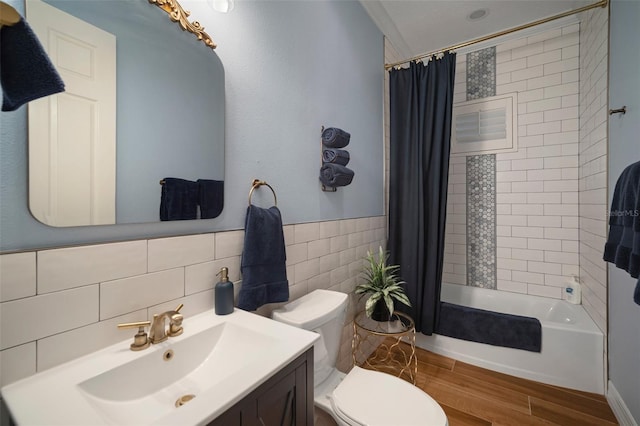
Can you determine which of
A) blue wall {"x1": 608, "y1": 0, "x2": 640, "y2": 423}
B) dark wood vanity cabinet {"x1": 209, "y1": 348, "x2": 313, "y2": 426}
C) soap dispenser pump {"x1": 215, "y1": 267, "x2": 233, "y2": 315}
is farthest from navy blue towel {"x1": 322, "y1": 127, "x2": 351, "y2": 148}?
blue wall {"x1": 608, "y1": 0, "x2": 640, "y2": 423}

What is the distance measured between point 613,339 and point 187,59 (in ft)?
9.07

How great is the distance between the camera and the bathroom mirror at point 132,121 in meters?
0.67

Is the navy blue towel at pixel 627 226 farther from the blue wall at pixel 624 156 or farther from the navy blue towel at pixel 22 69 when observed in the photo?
the navy blue towel at pixel 22 69

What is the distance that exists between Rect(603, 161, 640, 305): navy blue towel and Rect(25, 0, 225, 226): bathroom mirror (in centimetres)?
161

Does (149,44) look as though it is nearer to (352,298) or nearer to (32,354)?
(32,354)

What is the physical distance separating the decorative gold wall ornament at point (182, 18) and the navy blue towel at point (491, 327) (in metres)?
2.38

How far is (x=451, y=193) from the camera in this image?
285 cm

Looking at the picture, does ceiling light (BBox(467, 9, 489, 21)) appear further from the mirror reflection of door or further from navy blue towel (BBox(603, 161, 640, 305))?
the mirror reflection of door

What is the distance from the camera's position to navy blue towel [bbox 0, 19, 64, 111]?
510 mm

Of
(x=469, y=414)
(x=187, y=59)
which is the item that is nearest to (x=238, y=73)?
(x=187, y=59)

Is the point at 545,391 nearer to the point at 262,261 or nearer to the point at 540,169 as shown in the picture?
the point at 540,169

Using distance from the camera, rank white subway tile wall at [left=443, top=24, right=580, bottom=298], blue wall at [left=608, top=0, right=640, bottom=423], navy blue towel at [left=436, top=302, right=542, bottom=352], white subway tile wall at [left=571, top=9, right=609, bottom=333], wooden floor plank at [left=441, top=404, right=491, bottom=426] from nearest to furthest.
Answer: blue wall at [left=608, top=0, right=640, bottom=423], wooden floor plank at [left=441, top=404, right=491, bottom=426], white subway tile wall at [left=571, top=9, right=609, bottom=333], navy blue towel at [left=436, top=302, right=542, bottom=352], white subway tile wall at [left=443, top=24, right=580, bottom=298]

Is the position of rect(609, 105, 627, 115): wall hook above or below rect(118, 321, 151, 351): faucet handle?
above

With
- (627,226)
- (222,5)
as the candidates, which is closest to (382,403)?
(627,226)
